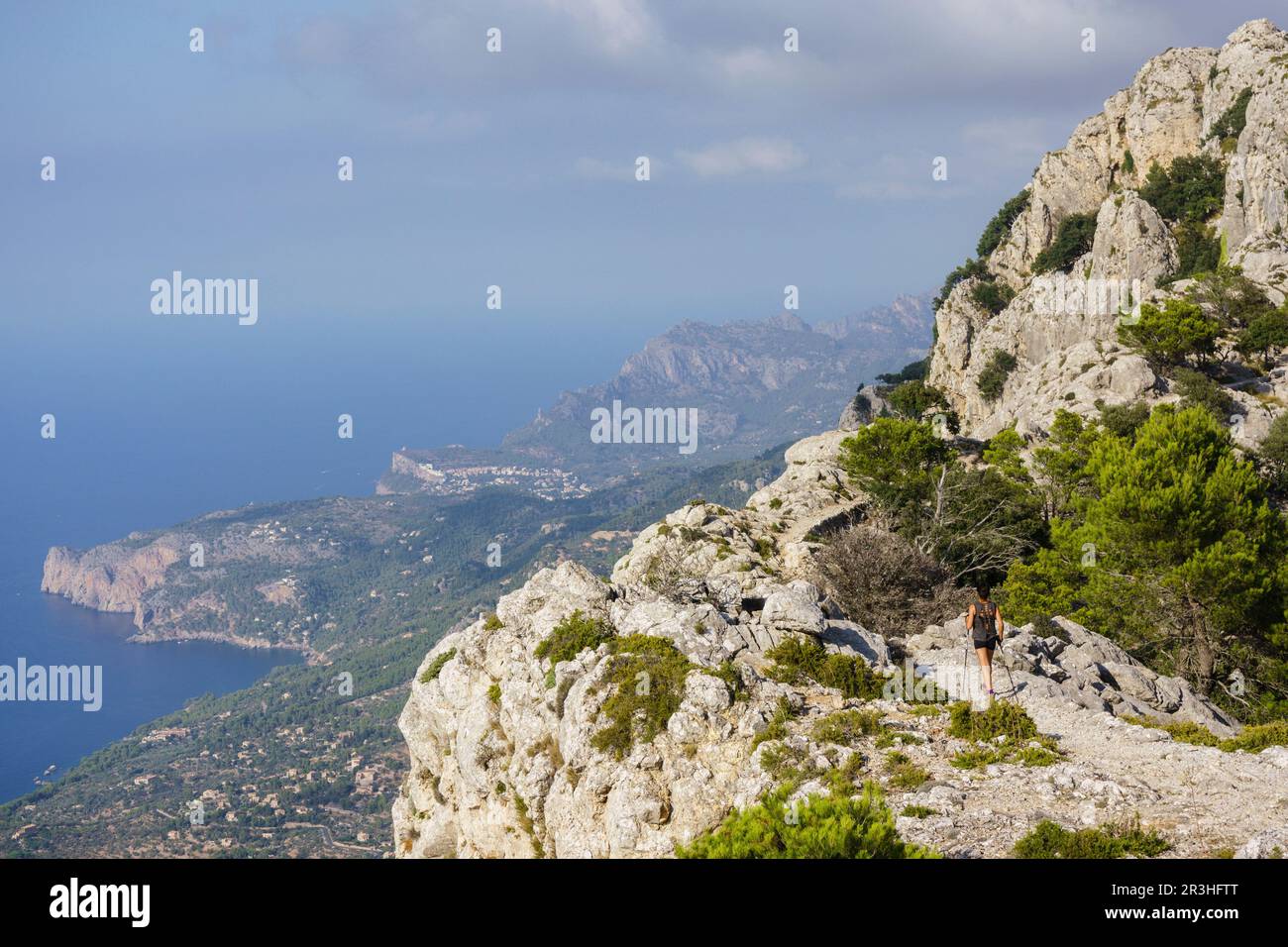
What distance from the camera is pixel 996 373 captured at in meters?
71.7

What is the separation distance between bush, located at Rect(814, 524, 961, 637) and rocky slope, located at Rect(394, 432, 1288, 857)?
2.27 m

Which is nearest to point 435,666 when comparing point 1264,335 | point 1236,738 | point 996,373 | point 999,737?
point 999,737

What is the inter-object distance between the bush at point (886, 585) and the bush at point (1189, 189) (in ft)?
190

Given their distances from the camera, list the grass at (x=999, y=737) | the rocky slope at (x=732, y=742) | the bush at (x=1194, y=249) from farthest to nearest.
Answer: the bush at (x=1194, y=249), the grass at (x=999, y=737), the rocky slope at (x=732, y=742)

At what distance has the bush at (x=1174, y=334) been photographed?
47.4 metres

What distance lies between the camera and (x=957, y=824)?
12.7m

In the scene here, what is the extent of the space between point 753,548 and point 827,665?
1422cm

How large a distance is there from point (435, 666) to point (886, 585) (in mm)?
13299

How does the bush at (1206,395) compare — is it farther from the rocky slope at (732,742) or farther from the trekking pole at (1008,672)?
the trekking pole at (1008,672)

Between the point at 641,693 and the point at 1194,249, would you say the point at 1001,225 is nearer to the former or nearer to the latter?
the point at 1194,249

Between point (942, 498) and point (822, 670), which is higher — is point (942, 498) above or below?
above

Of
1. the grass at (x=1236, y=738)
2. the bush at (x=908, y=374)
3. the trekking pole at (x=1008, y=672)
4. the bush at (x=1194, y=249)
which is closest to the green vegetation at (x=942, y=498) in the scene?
the trekking pole at (x=1008, y=672)

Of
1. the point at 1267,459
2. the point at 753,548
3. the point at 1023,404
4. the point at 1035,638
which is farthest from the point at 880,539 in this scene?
the point at 1023,404

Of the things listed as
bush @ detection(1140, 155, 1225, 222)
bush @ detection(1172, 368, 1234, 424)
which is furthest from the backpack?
bush @ detection(1140, 155, 1225, 222)
